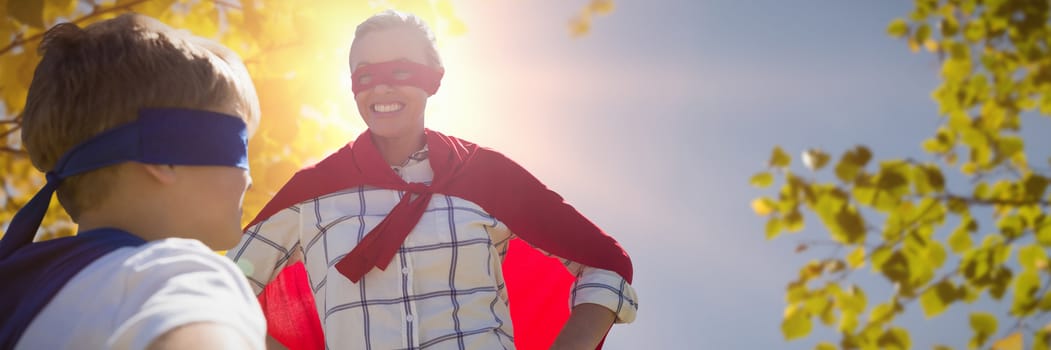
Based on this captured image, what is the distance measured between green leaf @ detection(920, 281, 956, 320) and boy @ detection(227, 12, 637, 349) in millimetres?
1207

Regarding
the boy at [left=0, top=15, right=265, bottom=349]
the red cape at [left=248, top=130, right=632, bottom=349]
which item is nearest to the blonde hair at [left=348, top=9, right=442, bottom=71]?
the red cape at [left=248, top=130, right=632, bottom=349]

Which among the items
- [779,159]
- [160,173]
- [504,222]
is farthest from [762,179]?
[160,173]

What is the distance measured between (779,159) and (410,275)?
149 centimetres

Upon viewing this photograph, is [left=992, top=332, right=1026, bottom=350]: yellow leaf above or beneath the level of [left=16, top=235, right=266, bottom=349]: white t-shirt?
→ above

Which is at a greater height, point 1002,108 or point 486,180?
point 1002,108

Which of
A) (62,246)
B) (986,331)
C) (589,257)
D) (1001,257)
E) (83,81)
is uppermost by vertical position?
(1001,257)

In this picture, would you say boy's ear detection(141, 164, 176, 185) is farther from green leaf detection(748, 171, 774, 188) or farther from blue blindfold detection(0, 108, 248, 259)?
green leaf detection(748, 171, 774, 188)

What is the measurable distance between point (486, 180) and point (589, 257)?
42 centimetres

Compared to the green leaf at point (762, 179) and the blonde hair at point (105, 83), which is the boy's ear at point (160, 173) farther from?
the green leaf at point (762, 179)

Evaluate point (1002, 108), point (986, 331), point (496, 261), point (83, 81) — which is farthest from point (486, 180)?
point (1002, 108)

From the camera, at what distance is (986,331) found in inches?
106

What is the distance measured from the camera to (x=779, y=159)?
9.80 feet

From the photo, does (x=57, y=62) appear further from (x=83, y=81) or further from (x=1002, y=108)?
(x=1002, y=108)

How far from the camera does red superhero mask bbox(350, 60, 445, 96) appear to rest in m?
2.61
